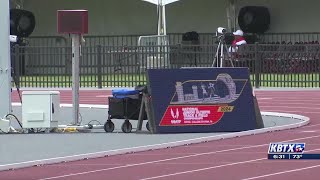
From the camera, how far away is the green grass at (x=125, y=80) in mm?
30062

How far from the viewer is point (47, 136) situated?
1631 centimetres

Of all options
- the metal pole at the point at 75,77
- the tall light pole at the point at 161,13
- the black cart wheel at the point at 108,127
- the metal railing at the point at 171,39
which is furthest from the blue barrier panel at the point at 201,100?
the metal railing at the point at 171,39

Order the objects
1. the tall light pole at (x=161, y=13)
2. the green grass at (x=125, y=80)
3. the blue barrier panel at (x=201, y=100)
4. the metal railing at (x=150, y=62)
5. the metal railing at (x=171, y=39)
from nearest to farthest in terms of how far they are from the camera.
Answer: the blue barrier panel at (x=201, y=100), the metal railing at (x=150, y=62), the green grass at (x=125, y=80), the tall light pole at (x=161, y=13), the metal railing at (x=171, y=39)

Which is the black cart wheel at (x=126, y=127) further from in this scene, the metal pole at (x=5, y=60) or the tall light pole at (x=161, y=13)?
the tall light pole at (x=161, y=13)

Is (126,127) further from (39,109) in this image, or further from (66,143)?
(66,143)

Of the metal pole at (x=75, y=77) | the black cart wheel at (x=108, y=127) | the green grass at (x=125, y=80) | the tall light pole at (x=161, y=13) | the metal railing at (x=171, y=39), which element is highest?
the tall light pole at (x=161, y=13)

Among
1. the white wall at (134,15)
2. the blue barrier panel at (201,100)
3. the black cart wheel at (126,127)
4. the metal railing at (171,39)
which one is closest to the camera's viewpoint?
the blue barrier panel at (201,100)

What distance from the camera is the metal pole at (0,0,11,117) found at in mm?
17031

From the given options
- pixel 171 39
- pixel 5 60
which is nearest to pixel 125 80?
pixel 171 39

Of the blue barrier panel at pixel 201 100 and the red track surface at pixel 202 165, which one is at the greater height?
the blue barrier panel at pixel 201 100

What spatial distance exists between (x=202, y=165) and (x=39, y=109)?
5279 millimetres

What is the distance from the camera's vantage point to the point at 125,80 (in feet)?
103

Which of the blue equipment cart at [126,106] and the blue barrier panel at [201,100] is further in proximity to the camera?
the blue equipment cart at [126,106]

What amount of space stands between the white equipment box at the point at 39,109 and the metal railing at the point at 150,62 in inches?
515
